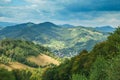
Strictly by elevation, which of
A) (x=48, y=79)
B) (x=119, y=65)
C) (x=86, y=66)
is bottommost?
(x=48, y=79)

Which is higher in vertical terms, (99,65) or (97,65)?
(99,65)

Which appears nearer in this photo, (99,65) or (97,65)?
(99,65)

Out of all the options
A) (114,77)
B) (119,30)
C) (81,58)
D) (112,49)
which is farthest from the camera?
(81,58)

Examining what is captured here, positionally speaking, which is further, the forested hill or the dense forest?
the dense forest

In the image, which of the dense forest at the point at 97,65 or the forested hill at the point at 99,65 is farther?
the dense forest at the point at 97,65

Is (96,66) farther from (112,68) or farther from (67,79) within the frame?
(67,79)

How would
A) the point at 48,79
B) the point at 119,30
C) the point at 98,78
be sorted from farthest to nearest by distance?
the point at 48,79 → the point at 119,30 → the point at 98,78

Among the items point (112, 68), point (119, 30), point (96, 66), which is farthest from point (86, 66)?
point (112, 68)

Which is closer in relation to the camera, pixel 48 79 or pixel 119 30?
pixel 119 30
